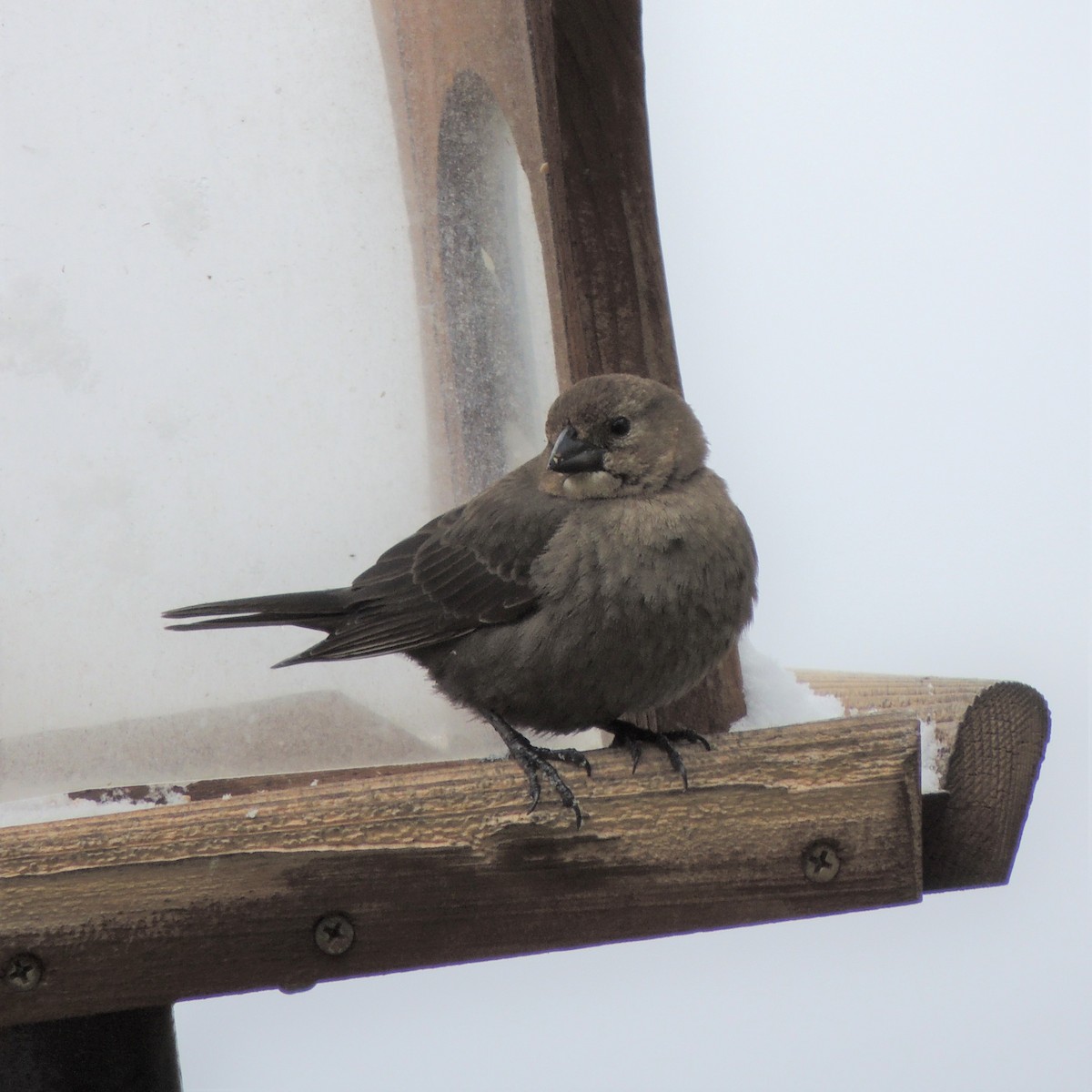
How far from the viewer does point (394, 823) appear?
82.1 inches

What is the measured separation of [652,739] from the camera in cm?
256

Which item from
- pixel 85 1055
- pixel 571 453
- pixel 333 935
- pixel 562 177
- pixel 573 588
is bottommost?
pixel 85 1055

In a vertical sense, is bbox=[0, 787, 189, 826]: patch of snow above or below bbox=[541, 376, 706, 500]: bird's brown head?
below

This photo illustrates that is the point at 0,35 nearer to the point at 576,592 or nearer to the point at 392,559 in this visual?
the point at 392,559

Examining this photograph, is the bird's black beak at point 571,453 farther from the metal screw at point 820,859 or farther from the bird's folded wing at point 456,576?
the metal screw at point 820,859

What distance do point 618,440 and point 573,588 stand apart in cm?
32

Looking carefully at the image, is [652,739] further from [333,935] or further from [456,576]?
[333,935]

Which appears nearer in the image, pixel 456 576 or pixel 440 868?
pixel 440 868

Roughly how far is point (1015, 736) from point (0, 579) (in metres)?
1.66

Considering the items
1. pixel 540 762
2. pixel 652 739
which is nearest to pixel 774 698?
pixel 652 739

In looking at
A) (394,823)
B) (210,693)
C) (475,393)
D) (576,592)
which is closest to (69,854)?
(394,823)

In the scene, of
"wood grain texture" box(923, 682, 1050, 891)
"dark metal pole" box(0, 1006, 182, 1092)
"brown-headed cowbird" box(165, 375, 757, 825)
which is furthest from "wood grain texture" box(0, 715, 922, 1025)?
"dark metal pole" box(0, 1006, 182, 1092)

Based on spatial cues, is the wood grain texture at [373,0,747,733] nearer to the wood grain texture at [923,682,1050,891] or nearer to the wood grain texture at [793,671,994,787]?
the wood grain texture at [793,671,994,787]

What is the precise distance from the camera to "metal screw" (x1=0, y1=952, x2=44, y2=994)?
2.02 metres
